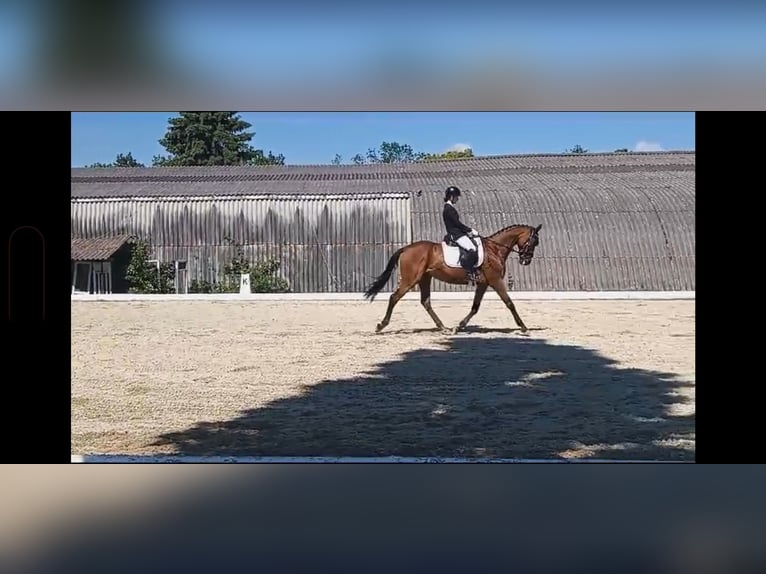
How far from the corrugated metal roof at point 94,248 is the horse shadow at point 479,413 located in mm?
3611

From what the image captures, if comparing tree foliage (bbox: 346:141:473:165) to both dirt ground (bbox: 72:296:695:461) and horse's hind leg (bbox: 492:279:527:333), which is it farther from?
horse's hind leg (bbox: 492:279:527:333)

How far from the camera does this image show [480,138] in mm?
13438

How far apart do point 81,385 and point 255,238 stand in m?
3.06

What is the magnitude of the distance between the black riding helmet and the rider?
228 millimetres

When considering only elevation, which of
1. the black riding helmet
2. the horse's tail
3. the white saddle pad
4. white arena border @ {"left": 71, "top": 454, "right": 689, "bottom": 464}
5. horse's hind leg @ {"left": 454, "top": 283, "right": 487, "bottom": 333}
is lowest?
white arena border @ {"left": 71, "top": 454, "right": 689, "bottom": 464}

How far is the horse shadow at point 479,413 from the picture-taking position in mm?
8430

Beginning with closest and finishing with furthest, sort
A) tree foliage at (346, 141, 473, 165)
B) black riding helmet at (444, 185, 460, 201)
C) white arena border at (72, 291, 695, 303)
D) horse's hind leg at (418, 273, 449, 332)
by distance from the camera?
horse's hind leg at (418, 273, 449, 332) < white arena border at (72, 291, 695, 303) < black riding helmet at (444, 185, 460, 201) < tree foliage at (346, 141, 473, 165)

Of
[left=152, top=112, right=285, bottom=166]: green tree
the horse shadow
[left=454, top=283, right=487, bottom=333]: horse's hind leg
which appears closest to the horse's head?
[left=454, top=283, right=487, bottom=333]: horse's hind leg

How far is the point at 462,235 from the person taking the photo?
11.9m

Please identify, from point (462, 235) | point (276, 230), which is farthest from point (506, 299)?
point (276, 230)

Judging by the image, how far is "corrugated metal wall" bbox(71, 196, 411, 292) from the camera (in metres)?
12.4

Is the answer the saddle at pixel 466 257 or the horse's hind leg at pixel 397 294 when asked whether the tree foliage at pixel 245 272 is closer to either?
the horse's hind leg at pixel 397 294

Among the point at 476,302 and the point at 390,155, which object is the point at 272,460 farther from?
the point at 390,155
